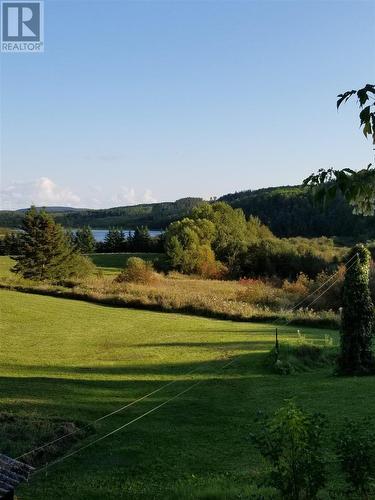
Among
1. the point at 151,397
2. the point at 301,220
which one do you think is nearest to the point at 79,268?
the point at 151,397

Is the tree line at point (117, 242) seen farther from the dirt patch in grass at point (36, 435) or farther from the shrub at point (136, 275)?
the dirt patch in grass at point (36, 435)

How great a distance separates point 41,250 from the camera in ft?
147

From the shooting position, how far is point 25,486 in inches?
237

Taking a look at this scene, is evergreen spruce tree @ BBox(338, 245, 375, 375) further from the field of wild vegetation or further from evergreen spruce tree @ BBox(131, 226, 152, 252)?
evergreen spruce tree @ BBox(131, 226, 152, 252)

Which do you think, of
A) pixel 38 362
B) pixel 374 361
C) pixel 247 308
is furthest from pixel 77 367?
pixel 247 308

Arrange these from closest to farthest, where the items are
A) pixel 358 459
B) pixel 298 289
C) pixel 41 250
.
A: pixel 358 459 < pixel 298 289 < pixel 41 250

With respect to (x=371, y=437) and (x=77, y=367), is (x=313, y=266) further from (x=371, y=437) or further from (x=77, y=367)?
(x=371, y=437)

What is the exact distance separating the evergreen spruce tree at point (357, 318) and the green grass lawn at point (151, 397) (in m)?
0.75

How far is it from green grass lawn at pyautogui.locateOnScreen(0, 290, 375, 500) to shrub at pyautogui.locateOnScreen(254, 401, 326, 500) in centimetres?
135

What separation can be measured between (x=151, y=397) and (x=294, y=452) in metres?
6.58

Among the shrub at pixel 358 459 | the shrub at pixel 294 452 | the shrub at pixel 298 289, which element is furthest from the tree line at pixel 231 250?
the shrub at pixel 294 452

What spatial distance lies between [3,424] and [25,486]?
1953mm

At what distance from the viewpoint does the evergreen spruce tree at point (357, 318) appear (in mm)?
12867

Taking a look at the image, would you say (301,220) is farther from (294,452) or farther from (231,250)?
(294,452)
